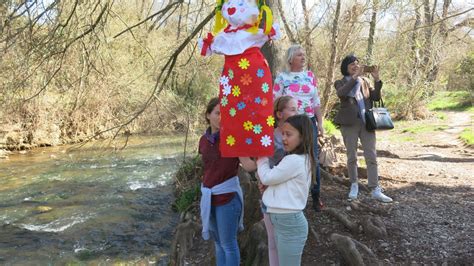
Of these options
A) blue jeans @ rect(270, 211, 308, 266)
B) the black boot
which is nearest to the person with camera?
the black boot

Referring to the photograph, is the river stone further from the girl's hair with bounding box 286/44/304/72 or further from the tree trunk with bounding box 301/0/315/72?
the girl's hair with bounding box 286/44/304/72

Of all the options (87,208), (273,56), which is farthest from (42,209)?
(273,56)

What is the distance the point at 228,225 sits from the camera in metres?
2.95

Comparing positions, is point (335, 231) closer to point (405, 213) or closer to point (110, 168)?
point (405, 213)

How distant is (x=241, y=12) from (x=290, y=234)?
1.38 meters

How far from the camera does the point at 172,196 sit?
8.87 metres

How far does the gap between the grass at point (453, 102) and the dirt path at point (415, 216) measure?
13.7 metres

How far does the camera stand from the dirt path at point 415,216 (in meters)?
3.72

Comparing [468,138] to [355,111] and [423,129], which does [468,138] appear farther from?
[355,111]

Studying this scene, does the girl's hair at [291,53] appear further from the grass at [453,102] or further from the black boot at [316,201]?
the grass at [453,102]

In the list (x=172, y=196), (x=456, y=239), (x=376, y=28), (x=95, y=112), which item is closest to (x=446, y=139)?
(x=376, y=28)

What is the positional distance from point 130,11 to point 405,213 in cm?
1115

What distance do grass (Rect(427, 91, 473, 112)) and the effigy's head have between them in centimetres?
1922

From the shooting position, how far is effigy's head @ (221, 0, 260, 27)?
2572 mm
